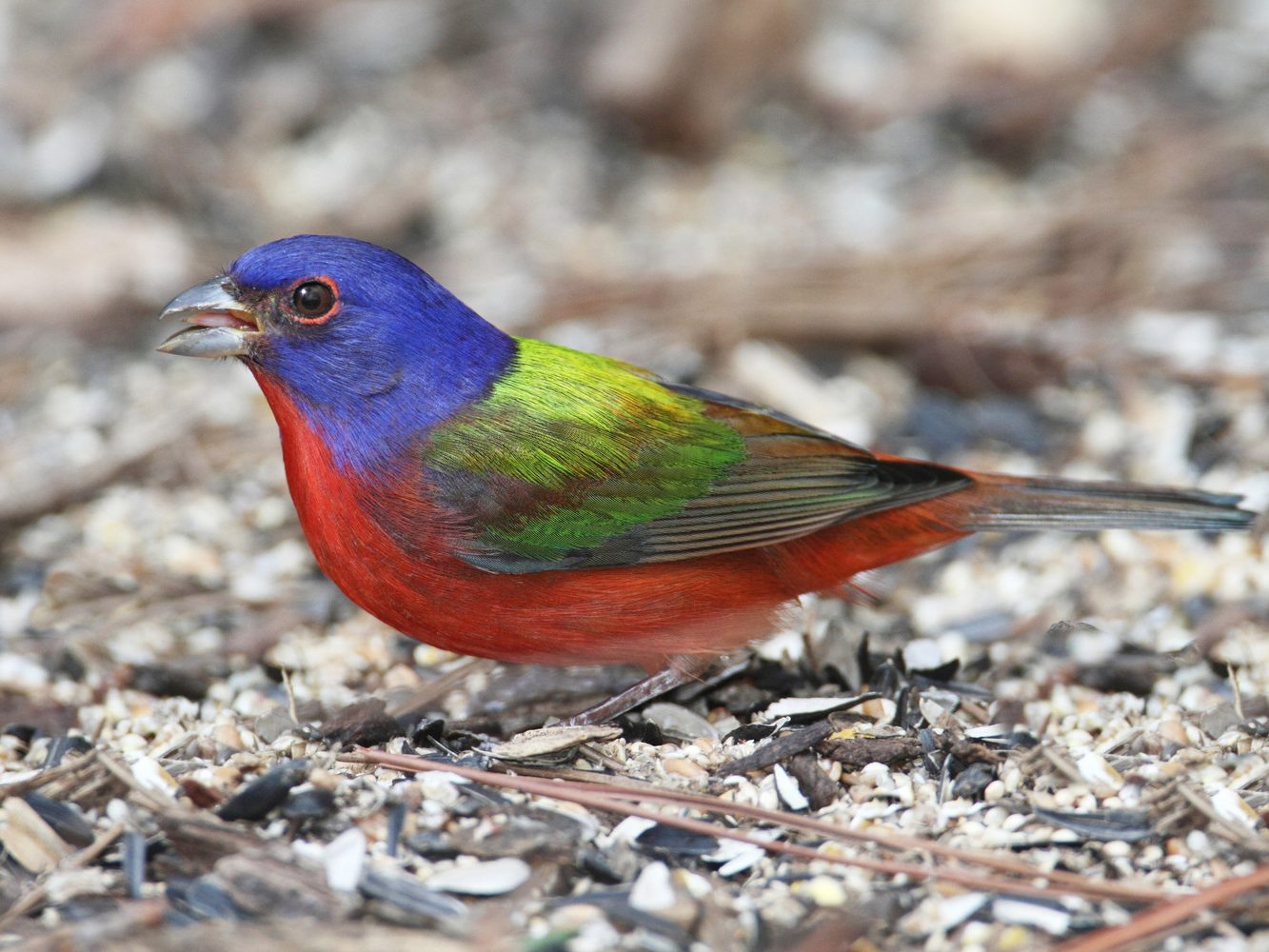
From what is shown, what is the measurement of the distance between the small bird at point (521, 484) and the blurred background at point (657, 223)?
902 mm

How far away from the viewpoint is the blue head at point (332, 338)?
3.58m

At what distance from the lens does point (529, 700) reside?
4.06 m

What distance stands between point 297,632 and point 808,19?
4.84 meters

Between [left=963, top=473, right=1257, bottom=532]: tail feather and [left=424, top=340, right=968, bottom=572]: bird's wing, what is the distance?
14 cm

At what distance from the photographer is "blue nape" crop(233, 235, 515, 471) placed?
3.58 meters

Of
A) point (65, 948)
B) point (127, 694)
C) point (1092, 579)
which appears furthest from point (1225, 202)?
point (65, 948)

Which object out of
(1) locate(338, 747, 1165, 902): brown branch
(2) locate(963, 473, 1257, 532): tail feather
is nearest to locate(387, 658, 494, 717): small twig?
(1) locate(338, 747, 1165, 902): brown branch

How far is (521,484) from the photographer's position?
3.60 meters

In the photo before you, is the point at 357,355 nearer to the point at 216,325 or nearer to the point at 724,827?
the point at 216,325

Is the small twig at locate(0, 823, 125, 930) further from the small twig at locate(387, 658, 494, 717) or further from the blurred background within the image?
the blurred background

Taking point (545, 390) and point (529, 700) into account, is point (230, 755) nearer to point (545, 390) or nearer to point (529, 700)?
point (529, 700)

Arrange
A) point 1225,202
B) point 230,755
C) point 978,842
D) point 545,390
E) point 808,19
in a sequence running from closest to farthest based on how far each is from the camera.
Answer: point 978,842, point 230,755, point 545,390, point 1225,202, point 808,19

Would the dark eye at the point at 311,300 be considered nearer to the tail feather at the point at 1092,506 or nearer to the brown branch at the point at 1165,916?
the tail feather at the point at 1092,506

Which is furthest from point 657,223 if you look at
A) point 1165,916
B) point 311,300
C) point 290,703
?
point 1165,916
